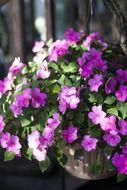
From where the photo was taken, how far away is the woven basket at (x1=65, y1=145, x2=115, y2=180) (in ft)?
5.49

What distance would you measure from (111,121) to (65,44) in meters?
0.49

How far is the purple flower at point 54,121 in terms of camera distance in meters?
1.52

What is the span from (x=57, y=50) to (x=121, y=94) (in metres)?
0.39

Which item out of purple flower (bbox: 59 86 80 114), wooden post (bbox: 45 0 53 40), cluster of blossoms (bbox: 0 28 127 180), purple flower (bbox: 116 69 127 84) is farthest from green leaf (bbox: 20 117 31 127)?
wooden post (bbox: 45 0 53 40)

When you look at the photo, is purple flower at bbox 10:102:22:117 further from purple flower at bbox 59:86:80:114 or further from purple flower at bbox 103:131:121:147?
purple flower at bbox 103:131:121:147

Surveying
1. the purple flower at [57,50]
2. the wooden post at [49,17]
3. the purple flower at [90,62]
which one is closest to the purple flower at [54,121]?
the purple flower at [90,62]

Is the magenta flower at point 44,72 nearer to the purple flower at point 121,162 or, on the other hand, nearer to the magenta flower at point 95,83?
the magenta flower at point 95,83

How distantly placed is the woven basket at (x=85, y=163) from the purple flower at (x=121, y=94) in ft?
0.75

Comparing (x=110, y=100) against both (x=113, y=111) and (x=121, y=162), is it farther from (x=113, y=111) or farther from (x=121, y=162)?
(x=121, y=162)

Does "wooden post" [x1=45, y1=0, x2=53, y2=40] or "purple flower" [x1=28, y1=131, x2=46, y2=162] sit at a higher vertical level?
"wooden post" [x1=45, y1=0, x2=53, y2=40]

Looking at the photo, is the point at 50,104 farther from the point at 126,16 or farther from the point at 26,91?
the point at 126,16

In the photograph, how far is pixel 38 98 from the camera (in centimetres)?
155

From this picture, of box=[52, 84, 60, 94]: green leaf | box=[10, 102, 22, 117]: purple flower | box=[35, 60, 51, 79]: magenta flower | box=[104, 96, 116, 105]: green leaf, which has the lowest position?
box=[10, 102, 22, 117]: purple flower

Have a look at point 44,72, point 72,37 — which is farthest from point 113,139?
point 72,37
